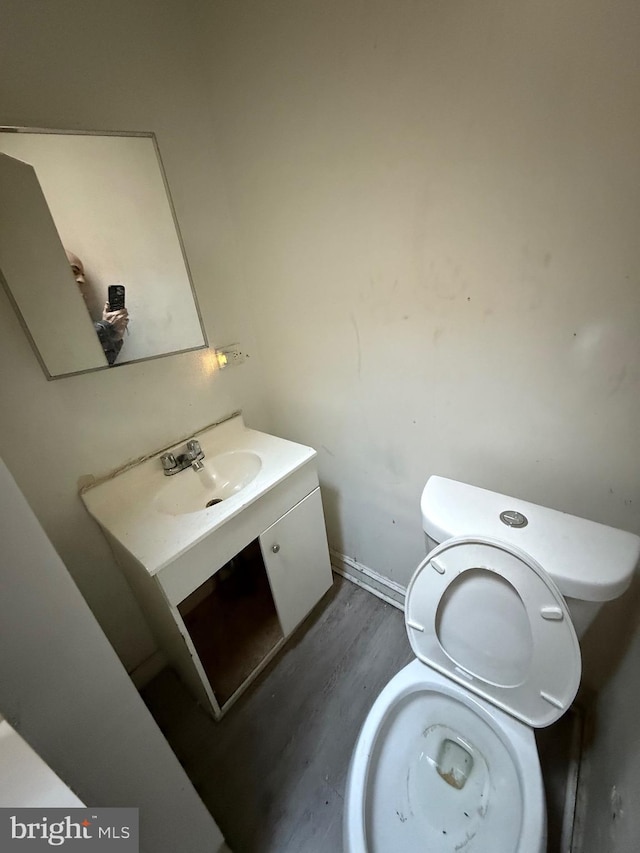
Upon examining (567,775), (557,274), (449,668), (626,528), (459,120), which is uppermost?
(459,120)

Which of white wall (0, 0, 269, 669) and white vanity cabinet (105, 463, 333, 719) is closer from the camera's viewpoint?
white wall (0, 0, 269, 669)

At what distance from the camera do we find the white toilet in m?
0.67

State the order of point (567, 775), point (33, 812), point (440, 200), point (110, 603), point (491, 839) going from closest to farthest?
1. point (33, 812)
2. point (491, 839)
3. point (440, 200)
4. point (567, 775)
5. point (110, 603)

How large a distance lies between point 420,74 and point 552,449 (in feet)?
2.98

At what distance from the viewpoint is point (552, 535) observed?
0.74 metres

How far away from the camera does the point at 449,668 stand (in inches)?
33.3

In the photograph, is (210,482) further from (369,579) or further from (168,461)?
(369,579)

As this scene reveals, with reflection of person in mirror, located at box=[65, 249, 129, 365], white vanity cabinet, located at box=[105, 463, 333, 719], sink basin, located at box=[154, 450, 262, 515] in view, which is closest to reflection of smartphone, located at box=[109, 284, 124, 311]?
reflection of person in mirror, located at box=[65, 249, 129, 365]

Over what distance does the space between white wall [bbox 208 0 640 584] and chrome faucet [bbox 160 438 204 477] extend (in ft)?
1.77

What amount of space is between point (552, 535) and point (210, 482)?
3.51 feet

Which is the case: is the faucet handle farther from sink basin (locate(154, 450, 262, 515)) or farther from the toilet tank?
the toilet tank

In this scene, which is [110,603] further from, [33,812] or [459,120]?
[459,120]

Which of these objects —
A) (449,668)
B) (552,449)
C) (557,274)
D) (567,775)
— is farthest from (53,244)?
(567,775)

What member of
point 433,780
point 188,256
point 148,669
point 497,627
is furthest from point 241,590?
point 188,256
